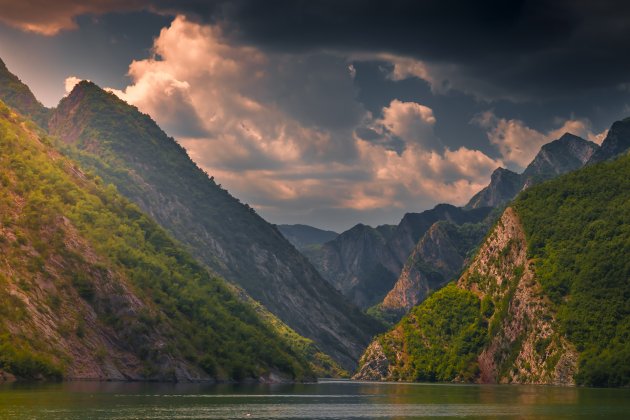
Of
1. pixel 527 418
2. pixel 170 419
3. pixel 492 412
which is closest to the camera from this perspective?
pixel 170 419

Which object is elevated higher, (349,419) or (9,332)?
(9,332)

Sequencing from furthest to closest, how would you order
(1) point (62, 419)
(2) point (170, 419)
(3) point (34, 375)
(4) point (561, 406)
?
1. (3) point (34, 375)
2. (4) point (561, 406)
3. (2) point (170, 419)
4. (1) point (62, 419)

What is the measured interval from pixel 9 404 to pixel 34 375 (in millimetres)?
71870

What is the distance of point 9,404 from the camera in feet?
407

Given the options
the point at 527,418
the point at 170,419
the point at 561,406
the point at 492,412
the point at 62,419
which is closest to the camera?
the point at 62,419

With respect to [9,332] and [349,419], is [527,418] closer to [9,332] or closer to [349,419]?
[349,419]

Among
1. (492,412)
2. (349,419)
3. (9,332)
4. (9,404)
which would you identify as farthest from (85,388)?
(492,412)

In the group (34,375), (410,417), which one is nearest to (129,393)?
(34,375)

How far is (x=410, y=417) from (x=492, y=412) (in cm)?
1867

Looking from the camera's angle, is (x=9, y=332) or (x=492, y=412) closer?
(x=492, y=412)

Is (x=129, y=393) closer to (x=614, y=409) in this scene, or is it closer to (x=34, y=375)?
(x=34, y=375)

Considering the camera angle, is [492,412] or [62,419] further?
[492,412]

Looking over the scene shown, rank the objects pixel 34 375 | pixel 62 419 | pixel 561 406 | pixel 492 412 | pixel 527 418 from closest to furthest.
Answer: pixel 62 419 → pixel 527 418 → pixel 492 412 → pixel 561 406 → pixel 34 375

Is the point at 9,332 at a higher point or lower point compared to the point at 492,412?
higher
